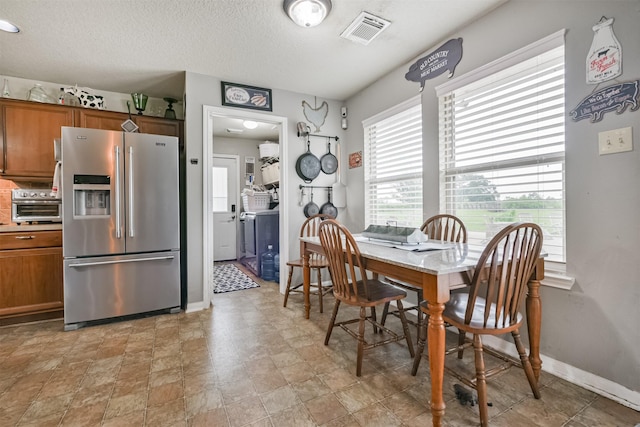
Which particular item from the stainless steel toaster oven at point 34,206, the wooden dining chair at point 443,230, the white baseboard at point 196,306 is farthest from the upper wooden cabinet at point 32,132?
the wooden dining chair at point 443,230

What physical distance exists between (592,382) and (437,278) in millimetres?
1213

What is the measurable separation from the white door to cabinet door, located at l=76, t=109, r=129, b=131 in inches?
87.6

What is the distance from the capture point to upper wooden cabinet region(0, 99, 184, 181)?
9.19ft

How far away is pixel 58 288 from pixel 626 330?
4.26m

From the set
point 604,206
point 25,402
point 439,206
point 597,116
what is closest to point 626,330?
point 604,206

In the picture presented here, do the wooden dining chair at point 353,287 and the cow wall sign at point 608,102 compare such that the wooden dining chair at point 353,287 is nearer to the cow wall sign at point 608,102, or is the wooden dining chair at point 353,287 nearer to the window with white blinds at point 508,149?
the window with white blinds at point 508,149

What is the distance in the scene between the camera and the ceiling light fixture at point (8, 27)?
212 cm

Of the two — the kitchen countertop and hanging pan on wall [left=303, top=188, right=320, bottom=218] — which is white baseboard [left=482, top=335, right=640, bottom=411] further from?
the kitchen countertop

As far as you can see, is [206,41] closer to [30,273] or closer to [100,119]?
[100,119]

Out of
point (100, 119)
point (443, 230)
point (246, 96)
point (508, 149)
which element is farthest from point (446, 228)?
point (100, 119)

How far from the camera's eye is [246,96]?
3.26 m

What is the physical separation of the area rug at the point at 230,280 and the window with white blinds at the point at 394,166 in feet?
6.06

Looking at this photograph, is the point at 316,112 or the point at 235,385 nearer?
the point at 235,385

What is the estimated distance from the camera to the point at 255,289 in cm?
371
